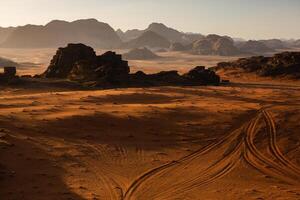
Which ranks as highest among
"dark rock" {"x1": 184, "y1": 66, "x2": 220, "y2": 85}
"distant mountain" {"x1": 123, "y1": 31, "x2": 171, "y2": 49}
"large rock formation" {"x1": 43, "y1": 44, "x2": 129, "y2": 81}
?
"distant mountain" {"x1": 123, "y1": 31, "x2": 171, "y2": 49}

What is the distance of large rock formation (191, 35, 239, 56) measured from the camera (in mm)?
142500

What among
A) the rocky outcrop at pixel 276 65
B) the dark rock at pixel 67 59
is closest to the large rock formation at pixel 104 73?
the dark rock at pixel 67 59

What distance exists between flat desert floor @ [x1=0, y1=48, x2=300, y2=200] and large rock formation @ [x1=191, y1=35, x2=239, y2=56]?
119m

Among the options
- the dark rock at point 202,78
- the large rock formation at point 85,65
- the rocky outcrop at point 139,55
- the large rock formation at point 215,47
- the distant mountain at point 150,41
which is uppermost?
the distant mountain at point 150,41

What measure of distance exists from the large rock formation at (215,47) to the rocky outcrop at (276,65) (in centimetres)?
A: 8403

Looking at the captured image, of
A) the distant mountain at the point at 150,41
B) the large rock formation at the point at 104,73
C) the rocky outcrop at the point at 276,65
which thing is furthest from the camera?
the distant mountain at the point at 150,41

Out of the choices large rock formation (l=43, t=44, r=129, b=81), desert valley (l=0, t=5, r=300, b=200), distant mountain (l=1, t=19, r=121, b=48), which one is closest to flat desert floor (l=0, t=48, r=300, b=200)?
desert valley (l=0, t=5, r=300, b=200)

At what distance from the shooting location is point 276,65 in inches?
2012

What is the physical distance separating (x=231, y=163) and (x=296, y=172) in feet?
7.72

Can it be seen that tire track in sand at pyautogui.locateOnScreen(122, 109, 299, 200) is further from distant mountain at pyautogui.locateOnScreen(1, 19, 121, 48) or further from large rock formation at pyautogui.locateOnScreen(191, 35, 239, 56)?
distant mountain at pyautogui.locateOnScreen(1, 19, 121, 48)

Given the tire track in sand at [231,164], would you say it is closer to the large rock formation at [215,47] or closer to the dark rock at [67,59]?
the dark rock at [67,59]

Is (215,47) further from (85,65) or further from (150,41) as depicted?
(85,65)

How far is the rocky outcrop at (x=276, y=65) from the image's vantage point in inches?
1944

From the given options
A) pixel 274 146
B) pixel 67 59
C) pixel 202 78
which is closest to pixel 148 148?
pixel 274 146
